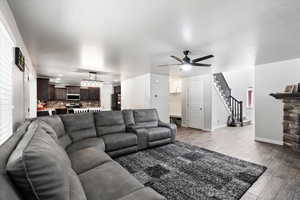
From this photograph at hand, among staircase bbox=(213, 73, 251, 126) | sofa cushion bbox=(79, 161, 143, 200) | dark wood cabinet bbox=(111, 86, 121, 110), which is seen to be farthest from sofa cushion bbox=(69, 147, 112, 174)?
dark wood cabinet bbox=(111, 86, 121, 110)

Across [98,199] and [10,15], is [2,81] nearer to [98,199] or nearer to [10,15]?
[10,15]

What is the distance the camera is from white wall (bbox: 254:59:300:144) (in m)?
3.72

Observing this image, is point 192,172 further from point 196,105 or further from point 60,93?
point 60,93

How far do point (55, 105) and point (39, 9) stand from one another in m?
8.97

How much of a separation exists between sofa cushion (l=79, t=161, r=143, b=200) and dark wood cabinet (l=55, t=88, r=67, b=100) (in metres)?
9.13

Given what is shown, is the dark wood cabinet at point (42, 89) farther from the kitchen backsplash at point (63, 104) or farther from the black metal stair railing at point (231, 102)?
A: the black metal stair railing at point (231, 102)

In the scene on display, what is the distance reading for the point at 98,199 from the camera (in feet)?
3.59

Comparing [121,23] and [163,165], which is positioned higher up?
[121,23]

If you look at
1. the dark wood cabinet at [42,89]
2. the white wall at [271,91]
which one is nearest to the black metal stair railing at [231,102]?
the white wall at [271,91]

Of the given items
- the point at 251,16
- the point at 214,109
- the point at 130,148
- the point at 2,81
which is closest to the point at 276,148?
the point at 214,109

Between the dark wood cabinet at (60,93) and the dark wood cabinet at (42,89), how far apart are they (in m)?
2.74

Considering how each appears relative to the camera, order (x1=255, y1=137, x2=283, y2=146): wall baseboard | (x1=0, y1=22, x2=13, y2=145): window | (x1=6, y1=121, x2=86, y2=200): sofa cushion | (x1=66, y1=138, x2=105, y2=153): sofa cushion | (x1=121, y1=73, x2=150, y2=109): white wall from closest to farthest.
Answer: (x1=6, y1=121, x2=86, y2=200): sofa cushion < (x1=0, y1=22, x2=13, y2=145): window < (x1=66, y1=138, x2=105, y2=153): sofa cushion < (x1=255, y1=137, x2=283, y2=146): wall baseboard < (x1=121, y1=73, x2=150, y2=109): white wall

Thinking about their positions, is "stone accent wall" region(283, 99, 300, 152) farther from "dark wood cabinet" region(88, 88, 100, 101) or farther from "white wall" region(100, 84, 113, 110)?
"dark wood cabinet" region(88, 88, 100, 101)

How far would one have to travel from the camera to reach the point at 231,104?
6973 mm
